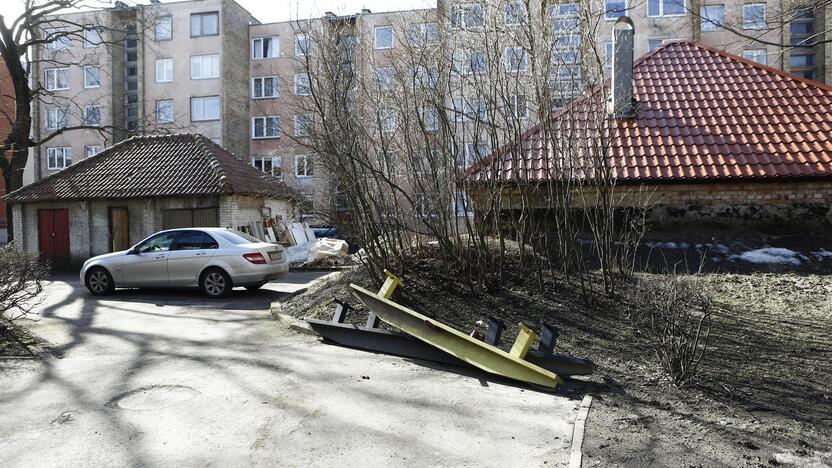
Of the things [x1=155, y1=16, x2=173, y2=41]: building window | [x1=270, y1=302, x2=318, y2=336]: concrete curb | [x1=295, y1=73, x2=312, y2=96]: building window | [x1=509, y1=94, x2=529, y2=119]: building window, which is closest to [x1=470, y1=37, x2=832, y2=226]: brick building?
[x1=509, y1=94, x2=529, y2=119]: building window

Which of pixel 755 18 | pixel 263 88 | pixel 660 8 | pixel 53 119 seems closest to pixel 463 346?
pixel 755 18

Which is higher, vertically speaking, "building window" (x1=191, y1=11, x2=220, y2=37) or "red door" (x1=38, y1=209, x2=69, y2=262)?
"building window" (x1=191, y1=11, x2=220, y2=37)

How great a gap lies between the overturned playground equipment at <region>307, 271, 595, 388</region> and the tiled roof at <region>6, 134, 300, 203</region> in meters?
13.6

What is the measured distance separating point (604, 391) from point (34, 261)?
316 inches

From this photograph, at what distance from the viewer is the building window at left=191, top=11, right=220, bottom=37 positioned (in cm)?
3788

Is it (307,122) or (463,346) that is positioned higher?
(307,122)

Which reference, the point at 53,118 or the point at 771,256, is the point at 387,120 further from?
the point at 53,118

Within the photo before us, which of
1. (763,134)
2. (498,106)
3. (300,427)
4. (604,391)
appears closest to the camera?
(300,427)

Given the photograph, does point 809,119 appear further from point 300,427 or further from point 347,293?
point 300,427

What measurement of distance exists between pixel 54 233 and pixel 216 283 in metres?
13.9

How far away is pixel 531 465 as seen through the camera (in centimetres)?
376

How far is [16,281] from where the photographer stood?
24.6ft

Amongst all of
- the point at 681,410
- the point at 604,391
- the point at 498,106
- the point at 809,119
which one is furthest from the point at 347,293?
the point at 809,119

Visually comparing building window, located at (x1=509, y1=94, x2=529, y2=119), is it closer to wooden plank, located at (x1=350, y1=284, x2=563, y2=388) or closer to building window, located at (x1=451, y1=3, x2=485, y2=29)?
building window, located at (x1=451, y1=3, x2=485, y2=29)
